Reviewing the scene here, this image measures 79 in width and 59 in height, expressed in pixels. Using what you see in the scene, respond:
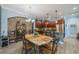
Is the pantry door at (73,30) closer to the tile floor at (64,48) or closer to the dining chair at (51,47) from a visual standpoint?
the tile floor at (64,48)

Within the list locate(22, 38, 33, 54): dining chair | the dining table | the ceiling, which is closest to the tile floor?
locate(22, 38, 33, 54): dining chair

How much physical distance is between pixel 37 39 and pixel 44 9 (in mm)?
764

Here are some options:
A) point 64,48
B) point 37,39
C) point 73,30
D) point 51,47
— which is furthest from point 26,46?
point 73,30

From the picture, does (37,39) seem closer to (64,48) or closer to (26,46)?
(26,46)

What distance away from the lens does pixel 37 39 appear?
2.61 meters

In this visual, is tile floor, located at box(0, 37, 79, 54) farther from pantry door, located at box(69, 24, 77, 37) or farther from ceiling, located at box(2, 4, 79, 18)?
ceiling, located at box(2, 4, 79, 18)

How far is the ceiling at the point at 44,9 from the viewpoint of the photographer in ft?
8.39

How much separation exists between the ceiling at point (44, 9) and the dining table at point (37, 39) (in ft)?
1.64

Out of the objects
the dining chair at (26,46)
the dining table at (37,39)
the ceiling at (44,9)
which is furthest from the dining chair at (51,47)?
the ceiling at (44,9)

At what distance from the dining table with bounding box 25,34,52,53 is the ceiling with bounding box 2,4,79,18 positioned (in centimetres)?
50

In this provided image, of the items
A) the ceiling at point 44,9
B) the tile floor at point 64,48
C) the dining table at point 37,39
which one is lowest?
the tile floor at point 64,48

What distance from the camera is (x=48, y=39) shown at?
103 inches
